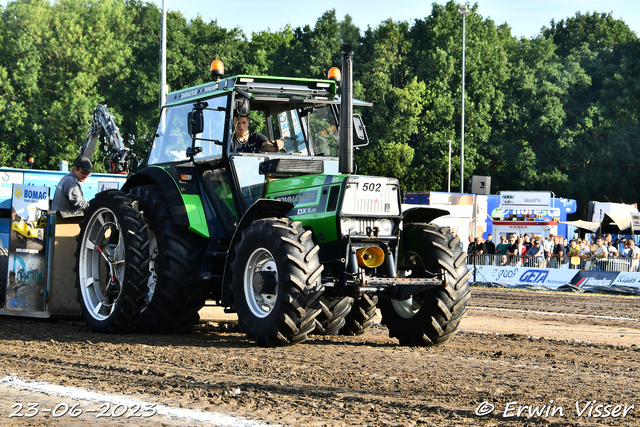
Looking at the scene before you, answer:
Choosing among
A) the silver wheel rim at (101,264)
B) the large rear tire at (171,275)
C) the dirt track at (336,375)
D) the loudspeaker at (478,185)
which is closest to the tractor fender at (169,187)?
the large rear tire at (171,275)

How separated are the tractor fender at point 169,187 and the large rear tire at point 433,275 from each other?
2.42m

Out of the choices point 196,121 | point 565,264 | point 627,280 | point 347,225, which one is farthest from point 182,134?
point 565,264

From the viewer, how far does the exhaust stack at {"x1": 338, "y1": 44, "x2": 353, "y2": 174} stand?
7758mm

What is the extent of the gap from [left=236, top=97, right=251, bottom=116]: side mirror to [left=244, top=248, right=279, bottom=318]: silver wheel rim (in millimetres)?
1803

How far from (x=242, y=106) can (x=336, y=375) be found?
3.69 meters

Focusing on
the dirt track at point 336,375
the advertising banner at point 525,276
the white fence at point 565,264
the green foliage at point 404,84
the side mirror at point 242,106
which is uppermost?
the green foliage at point 404,84

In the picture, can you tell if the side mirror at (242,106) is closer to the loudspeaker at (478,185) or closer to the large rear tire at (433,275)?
the large rear tire at (433,275)

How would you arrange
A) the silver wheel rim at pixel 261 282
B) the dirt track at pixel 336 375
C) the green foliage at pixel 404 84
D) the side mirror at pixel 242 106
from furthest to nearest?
the green foliage at pixel 404 84 → the side mirror at pixel 242 106 → the silver wheel rim at pixel 261 282 → the dirt track at pixel 336 375

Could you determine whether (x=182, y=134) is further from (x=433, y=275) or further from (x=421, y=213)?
(x=433, y=275)

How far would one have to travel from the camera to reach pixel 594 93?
2228 inches

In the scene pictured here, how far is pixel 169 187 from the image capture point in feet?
29.1

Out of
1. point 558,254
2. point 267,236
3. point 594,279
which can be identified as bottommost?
point 594,279

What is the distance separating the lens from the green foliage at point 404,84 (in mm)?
46656

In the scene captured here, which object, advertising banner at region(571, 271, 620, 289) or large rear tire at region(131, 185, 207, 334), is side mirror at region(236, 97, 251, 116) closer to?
large rear tire at region(131, 185, 207, 334)
